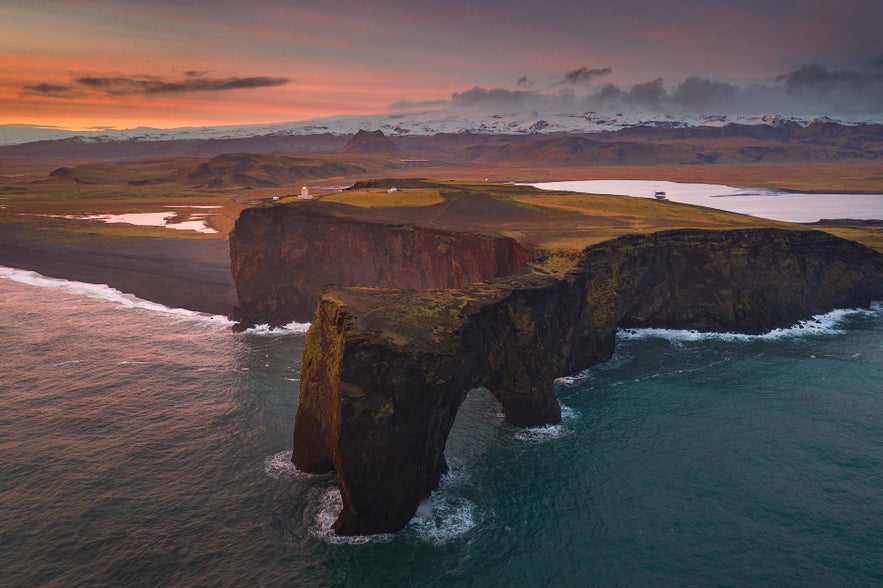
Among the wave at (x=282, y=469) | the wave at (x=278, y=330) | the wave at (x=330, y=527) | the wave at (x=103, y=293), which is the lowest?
the wave at (x=330, y=527)

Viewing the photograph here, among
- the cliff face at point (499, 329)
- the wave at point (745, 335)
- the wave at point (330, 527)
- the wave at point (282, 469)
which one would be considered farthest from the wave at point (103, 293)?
the wave at point (745, 335)

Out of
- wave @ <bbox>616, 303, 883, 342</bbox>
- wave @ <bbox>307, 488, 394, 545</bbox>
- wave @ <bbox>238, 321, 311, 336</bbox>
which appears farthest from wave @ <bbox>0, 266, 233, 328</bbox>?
wave @ <bbox>616, 303, 883, 342</bbox>

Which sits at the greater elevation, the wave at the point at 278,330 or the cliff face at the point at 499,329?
the cliff face at the point at 499,329

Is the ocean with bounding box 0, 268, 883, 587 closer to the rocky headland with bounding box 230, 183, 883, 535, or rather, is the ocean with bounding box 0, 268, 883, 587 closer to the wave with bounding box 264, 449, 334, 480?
the wave with bounding box 264, 449, 334, 480

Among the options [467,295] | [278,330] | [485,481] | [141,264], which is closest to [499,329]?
[467,295]

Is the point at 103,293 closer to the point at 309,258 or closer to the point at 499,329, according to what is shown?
the point at 309,258

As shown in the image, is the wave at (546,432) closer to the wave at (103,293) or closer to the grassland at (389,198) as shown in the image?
the wave at (103,293)
